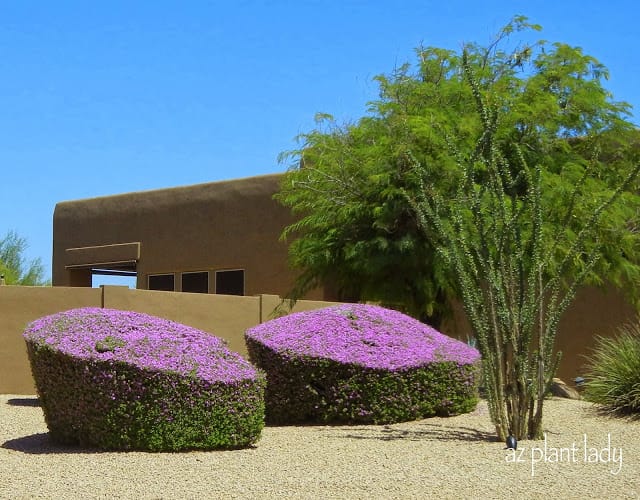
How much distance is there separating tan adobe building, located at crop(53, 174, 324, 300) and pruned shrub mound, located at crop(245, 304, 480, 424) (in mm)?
11342

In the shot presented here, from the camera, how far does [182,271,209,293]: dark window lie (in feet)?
87.6

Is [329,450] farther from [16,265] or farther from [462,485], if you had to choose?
[16,265]

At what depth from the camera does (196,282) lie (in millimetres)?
26891

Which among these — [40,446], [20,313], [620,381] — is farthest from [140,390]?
[20,313]

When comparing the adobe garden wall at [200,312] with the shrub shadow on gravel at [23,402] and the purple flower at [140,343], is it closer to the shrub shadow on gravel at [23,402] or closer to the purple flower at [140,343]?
the shrub shadow on gravel at [23,402]

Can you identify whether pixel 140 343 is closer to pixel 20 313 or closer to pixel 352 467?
pixel 352 467

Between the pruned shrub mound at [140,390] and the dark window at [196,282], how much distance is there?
16.4 meters

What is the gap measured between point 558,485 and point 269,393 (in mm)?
4949

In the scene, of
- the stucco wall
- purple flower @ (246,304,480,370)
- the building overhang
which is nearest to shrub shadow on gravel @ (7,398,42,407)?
the stucco wall

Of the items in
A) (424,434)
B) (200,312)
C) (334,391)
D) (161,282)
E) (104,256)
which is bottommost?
(424,434)

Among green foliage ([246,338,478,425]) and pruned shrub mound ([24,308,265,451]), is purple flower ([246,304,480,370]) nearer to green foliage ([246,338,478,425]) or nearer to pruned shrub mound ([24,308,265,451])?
green foliage ([246,338,478,425])

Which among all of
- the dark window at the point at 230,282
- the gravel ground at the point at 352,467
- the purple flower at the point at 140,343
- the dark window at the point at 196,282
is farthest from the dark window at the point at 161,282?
the purple flower at the point at 140,343

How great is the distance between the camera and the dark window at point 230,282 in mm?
25797

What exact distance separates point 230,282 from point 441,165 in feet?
35.4
